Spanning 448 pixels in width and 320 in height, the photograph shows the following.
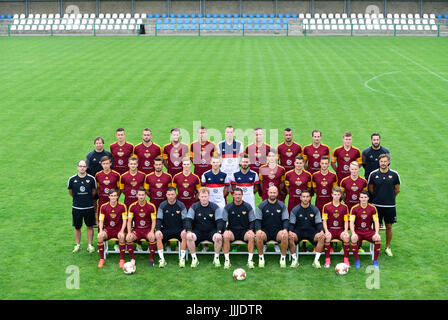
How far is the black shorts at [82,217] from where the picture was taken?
12453 millimetres

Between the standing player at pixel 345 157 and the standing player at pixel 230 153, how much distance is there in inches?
87.8

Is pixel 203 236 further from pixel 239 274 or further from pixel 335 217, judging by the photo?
pixel 335 217

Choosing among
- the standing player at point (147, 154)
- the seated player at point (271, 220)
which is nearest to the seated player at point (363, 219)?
the seated player at point (271, 220)

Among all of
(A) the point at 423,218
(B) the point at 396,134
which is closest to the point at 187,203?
(A) the point at 423,218

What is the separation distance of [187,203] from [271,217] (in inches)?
77.7

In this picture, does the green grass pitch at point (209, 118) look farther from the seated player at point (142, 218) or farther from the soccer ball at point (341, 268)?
the seated player at point (142, 218)

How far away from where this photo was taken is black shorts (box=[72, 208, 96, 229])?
12.5 m

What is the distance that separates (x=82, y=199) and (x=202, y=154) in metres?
3.06

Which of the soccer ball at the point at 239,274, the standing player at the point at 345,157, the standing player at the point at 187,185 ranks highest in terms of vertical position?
the standing player at the point at 345,157

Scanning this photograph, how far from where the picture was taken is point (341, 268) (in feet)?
37.0

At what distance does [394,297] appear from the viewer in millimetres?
10391

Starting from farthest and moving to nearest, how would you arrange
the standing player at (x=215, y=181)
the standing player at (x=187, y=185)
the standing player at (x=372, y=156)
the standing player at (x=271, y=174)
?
1. the standing player at (x=372, y=156)
2. the standing player at (x=271, y=174)
3. the standing player at (x=215, y=181)
4. the standing player at (x=187, y=185)

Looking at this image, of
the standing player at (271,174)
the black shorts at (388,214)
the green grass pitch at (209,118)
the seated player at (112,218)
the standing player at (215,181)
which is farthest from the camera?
the standing player at (271,174)

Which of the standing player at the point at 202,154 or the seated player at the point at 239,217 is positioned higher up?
the standing player at the point at 202,154
